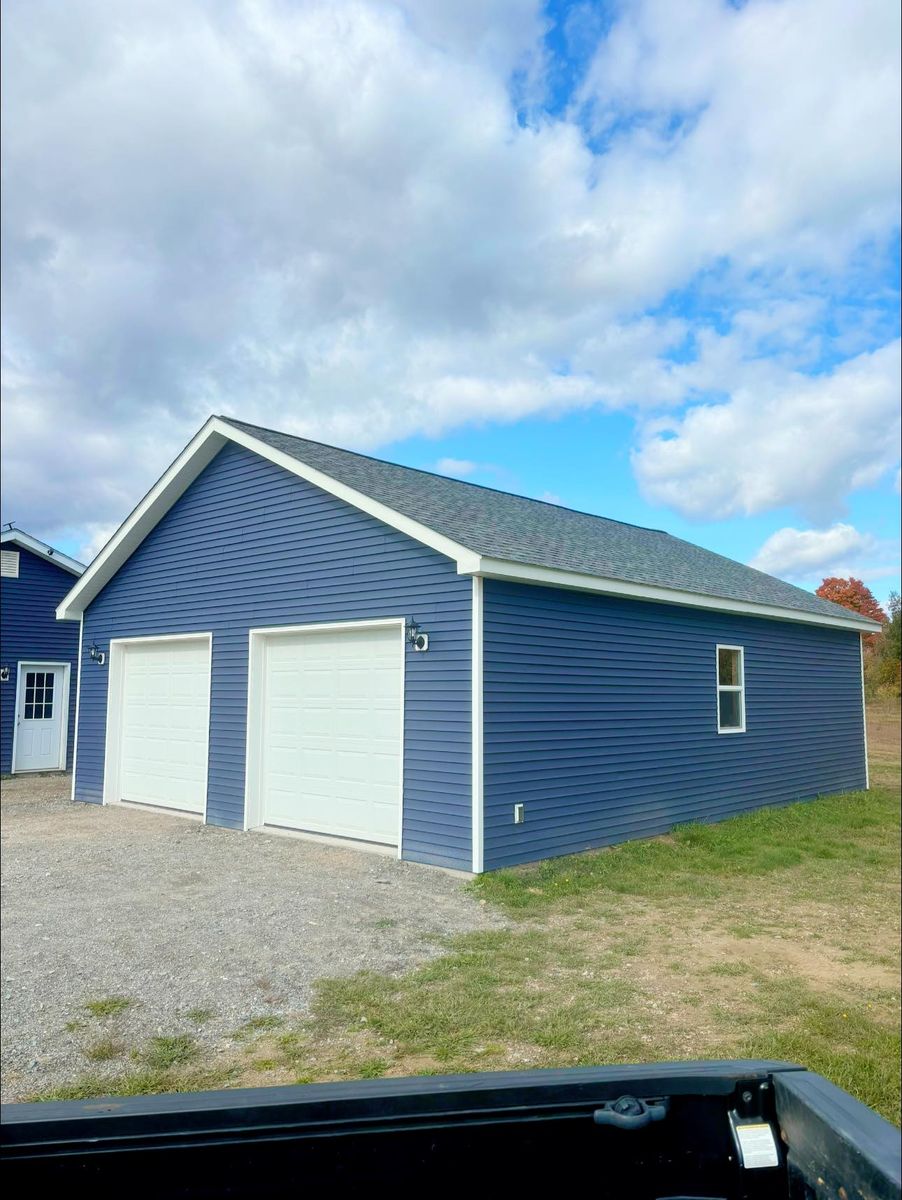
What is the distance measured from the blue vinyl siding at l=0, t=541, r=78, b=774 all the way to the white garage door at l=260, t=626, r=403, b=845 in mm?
8221

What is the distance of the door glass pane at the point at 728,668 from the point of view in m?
11.4

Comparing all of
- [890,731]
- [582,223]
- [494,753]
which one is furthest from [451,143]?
[890,731]

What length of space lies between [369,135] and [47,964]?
8.70 metres

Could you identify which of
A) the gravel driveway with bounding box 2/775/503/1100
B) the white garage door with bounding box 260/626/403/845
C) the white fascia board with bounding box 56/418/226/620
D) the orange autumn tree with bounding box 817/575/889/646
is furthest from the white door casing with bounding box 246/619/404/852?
the orange autumn tree with bounding box 817/575/889/646

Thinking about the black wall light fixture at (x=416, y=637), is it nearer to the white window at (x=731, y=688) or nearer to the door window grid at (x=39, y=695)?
the white window at (x=731, y=688)

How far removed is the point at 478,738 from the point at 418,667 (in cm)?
107

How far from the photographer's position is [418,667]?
8219 millimetres

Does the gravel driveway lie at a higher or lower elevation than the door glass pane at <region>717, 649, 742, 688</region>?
lower

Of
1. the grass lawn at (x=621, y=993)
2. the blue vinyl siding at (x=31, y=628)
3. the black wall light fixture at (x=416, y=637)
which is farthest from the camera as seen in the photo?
the blue vinyl siding at (x=31, y=628)

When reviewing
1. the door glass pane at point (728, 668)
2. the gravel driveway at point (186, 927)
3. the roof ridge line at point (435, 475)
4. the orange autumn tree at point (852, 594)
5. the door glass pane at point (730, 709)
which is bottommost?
the gravel driveway at point (186, 927)

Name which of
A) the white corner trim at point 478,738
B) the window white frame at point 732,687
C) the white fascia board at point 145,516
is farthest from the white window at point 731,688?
the white fascia board at point 145,516

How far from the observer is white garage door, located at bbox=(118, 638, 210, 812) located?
1090 centimetres

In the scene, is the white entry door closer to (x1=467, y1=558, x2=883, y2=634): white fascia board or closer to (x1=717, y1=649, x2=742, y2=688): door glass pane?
(x1=467, y1=558, x2=883, y2=634): white fascia board

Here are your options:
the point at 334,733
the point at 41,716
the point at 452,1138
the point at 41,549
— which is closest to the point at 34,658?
the point at 41,716
